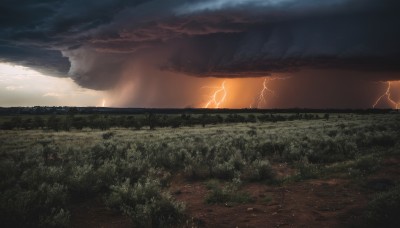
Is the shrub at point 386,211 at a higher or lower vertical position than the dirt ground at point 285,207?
higher

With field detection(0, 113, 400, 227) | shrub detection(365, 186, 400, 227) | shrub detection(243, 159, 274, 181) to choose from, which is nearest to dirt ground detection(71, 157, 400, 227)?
field detection(0, 113, 400, 227)

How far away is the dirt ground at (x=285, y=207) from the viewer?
7.62 meters

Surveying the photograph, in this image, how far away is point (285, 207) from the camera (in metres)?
8.68

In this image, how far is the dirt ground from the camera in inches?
300

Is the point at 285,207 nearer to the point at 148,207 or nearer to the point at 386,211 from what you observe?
the point at 386,211

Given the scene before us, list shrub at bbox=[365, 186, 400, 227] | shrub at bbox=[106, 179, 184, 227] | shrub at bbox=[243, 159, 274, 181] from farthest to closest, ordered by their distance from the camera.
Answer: shrub at bbox=[243, 159, 274, 181] < shrub at bbox=[106, 179, 184, 227] < shrub at bbox=[365, 186, 400, 227]

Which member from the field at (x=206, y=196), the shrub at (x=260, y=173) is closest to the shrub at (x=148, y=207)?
the field at (x=206, y=196)

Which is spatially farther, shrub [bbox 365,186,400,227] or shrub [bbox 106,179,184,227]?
shrub [bbox 106,179,184,227]

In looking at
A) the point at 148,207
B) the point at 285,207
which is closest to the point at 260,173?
the point at 285,207

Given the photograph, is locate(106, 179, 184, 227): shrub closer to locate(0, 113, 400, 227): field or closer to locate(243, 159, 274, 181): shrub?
locate(0, 113, 400, 227): field

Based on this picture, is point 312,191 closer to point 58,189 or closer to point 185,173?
point 185,173

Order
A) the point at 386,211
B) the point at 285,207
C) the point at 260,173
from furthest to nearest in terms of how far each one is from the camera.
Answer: the point at 260,173, the point at 285,207, the point at 386,211

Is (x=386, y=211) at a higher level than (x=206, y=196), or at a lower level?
higher

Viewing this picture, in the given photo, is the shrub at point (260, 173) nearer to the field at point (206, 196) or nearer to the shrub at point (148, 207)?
the field at point (206, 196)
